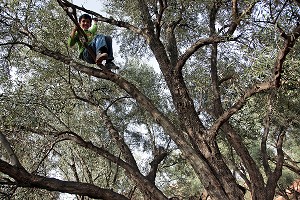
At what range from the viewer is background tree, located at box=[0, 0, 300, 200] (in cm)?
496

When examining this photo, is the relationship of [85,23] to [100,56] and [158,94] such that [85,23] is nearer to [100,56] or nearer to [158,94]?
[100,56]

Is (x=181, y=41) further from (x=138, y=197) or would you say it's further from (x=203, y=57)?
(x=138, y=197)

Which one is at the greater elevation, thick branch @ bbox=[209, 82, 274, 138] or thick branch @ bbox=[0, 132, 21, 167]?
thick branch @ bbox=[209, 82, 274, 138]

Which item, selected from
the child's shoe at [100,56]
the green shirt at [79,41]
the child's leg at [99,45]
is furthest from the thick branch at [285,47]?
the green shirt at [79,41]

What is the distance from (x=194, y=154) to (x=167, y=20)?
13.6ft

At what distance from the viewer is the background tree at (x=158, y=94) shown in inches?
195

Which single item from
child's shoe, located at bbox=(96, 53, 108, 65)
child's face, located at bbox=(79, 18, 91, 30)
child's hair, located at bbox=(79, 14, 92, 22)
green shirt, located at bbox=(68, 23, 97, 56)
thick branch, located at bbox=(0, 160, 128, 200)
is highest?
child's hair, located at bbox=(79, 14, 92, 22)

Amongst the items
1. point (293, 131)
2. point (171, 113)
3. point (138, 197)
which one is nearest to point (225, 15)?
point (171, 113)

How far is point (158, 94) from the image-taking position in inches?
516

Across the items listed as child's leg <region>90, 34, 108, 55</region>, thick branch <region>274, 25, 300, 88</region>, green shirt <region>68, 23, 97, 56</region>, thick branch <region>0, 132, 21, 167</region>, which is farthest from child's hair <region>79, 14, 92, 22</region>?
thick branch <region>274, 25, 300, 88</region>

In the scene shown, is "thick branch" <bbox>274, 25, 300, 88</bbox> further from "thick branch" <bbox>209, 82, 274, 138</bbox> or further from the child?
the child

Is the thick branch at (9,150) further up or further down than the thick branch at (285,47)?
further down

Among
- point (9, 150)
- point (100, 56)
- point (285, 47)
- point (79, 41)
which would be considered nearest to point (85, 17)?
point (79, 41)

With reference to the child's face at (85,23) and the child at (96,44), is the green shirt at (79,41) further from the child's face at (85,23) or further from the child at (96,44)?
the child's face at (85,23)
